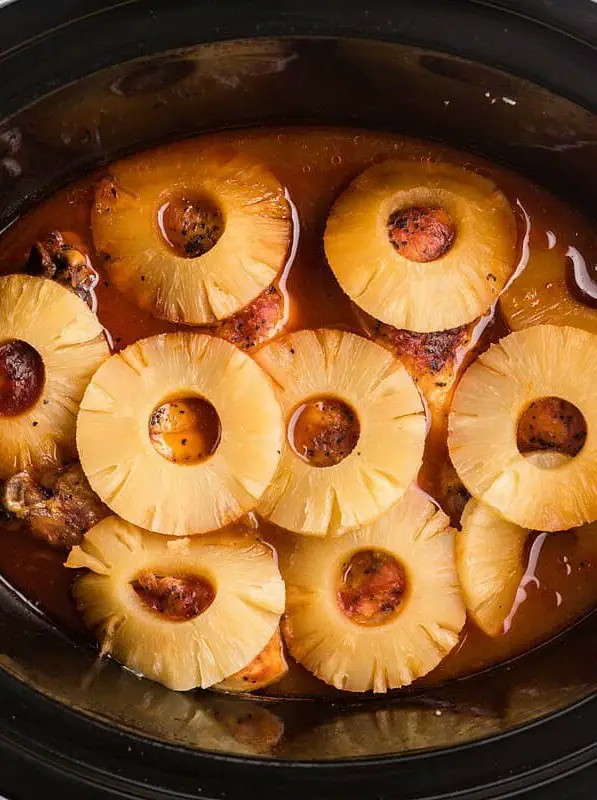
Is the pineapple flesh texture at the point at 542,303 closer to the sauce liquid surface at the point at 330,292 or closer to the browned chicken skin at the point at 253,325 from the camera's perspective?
the sauce liquid surface at the point at 330,292

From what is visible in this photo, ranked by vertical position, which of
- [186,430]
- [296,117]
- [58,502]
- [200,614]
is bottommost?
[200,614]

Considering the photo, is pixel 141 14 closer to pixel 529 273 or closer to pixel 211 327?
pixel 211 327

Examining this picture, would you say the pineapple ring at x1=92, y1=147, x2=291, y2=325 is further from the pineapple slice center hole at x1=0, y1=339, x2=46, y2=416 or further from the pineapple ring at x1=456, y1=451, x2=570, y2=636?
the pineapple ring at x1=456, y1=451, x2=570, y2=636

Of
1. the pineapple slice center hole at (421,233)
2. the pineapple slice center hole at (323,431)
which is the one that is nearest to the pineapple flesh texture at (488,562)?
the pineapple slice center hole at (323,431)

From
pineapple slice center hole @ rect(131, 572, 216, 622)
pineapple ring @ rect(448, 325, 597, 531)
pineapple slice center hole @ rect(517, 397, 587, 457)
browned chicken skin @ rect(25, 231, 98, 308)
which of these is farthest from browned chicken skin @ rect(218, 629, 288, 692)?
browned chicken skin @ rect(25, 231, 98, 308)

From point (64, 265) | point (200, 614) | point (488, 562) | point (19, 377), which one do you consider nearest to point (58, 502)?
point (19, 377)

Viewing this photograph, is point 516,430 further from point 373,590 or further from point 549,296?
point 373,590
